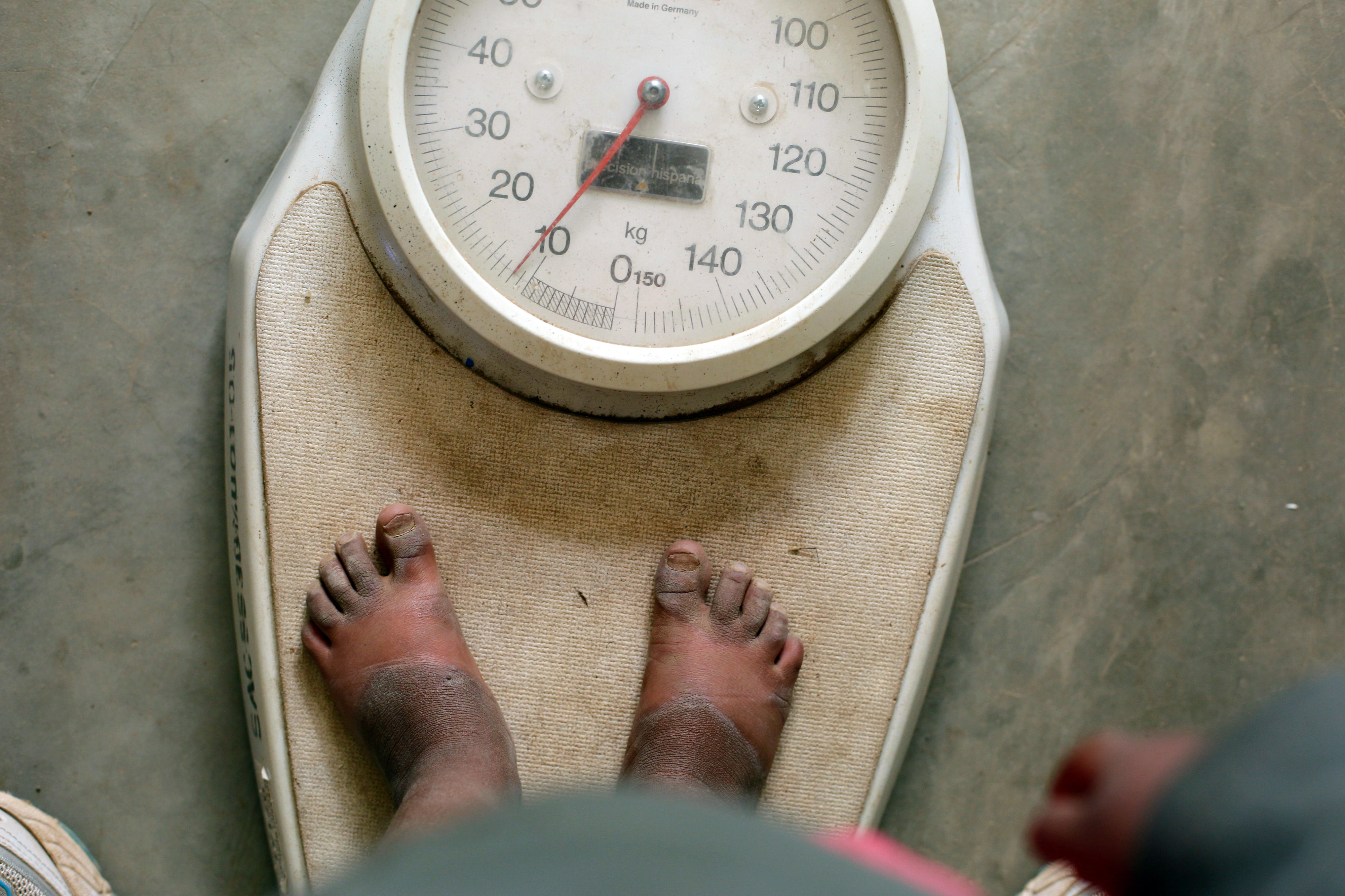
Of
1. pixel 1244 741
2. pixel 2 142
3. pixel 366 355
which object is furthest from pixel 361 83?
pixel 1244 741

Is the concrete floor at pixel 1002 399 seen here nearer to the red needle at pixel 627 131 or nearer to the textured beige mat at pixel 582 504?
the textured beige mat at pixel 582 504

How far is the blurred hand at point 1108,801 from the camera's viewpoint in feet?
1.33

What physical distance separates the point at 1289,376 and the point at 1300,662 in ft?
1.08

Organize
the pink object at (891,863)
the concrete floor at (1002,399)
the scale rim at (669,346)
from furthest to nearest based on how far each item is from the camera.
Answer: the concrete floor at (1002,399), the scale rim at (669,346), the pink object at (891,863)

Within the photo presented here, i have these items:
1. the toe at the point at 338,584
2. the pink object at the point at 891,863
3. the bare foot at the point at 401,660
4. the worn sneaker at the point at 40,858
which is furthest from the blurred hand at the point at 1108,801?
the worn sneaker at the point at 40,858

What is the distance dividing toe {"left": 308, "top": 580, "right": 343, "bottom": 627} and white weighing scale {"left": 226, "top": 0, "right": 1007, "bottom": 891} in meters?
0.01

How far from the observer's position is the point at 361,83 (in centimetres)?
78

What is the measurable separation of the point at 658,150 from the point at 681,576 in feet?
1.25

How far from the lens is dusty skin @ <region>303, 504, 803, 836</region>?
2.90 ft

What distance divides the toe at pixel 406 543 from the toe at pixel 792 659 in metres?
0.34

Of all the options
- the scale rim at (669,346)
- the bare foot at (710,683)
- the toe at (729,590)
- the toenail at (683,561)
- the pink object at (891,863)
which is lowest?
the bare foot at (710,683)

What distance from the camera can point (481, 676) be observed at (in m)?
0.91

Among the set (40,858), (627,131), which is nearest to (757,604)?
(627,131)

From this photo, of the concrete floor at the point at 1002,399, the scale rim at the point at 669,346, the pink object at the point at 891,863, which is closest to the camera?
the pink object at the point at 891,863
